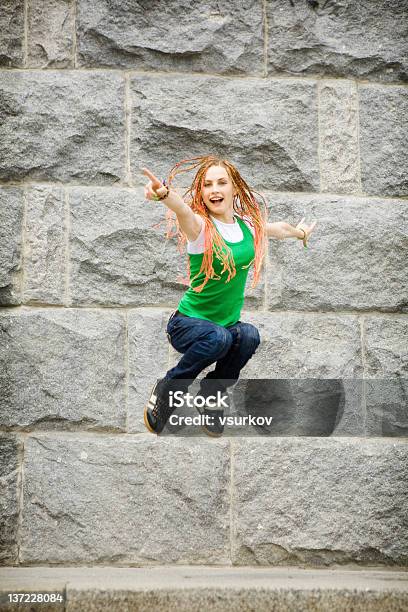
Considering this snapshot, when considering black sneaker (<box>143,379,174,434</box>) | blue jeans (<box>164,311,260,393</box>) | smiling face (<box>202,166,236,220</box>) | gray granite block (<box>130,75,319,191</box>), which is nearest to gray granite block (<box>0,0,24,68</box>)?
gray granite block (<box>130,75,319,191</box>)

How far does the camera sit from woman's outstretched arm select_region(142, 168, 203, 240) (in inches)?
107

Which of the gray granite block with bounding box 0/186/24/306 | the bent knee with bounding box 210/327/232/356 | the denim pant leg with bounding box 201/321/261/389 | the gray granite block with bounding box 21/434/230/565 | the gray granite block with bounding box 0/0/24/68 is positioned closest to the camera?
the bent knee with bounding box 210/327/232/356

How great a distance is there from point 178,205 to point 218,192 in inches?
12.2

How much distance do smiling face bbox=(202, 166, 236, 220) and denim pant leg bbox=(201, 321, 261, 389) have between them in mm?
397

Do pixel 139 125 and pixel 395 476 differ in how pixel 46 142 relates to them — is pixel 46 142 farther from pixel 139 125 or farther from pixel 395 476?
pixel 395 476

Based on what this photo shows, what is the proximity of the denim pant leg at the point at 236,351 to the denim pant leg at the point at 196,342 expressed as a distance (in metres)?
0.05

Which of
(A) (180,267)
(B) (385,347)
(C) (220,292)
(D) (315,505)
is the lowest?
(D) (315,505)

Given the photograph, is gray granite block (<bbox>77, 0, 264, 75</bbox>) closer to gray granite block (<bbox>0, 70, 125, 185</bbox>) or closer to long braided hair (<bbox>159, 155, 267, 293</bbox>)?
gray granite block (<bbox>0, 70, 125, 185</bbox>)

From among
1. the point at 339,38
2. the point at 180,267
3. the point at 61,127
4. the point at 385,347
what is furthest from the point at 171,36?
the point at 385,347

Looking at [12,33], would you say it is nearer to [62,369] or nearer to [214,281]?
[62,369]

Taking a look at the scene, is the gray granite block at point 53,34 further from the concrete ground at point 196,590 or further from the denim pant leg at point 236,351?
the concrete ground at point 196,590

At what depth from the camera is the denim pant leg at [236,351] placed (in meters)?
3.08

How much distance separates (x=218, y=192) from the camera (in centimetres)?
310

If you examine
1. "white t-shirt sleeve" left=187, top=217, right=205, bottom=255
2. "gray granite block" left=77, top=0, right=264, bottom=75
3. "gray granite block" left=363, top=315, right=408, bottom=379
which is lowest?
"gray granite block" left=363, top=315, right=408, bottom=379
